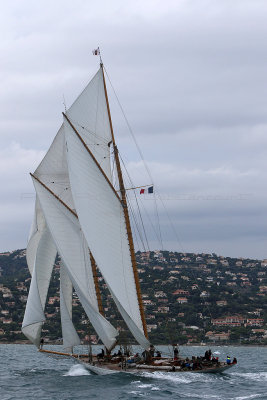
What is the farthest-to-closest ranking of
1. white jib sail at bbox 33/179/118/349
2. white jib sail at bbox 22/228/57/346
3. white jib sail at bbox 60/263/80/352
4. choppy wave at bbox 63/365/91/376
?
choppy wave at bbox 63/365/91/376 < white jib sail at bbox 60/263/80/352 < white jib sail at bbox 22/228/57/346 < white jib sail at bbox 33/179/118/349

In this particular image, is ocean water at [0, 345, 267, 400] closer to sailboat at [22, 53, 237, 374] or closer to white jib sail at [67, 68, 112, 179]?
sailboat at [22, 53, 237, 374]

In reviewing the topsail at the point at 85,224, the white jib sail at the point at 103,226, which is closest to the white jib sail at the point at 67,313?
the topsail at the point at 85,224

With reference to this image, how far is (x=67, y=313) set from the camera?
2410 inches

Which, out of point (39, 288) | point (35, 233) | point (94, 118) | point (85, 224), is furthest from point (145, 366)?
point (94, 118)

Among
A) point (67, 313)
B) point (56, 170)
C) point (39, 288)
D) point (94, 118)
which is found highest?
point (94, 118)

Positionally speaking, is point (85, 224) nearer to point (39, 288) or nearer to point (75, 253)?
point (75, 253)

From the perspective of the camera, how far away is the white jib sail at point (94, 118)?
2334 inches

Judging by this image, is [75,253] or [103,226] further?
[75,253]

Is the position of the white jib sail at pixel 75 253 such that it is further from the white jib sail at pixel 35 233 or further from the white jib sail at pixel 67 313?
the white jib sail at pixel 35 233

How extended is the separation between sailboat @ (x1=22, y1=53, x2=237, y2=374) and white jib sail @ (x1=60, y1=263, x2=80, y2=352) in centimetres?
8

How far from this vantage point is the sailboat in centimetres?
5588

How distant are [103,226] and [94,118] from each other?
9288 mm

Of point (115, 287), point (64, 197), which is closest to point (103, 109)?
point (64, 197)

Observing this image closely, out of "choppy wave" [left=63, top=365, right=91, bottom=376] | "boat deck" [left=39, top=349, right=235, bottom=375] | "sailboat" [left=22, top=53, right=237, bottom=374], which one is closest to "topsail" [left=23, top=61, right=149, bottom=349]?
"sailboat" [left=22, top=53, right=237, bottom=374]
